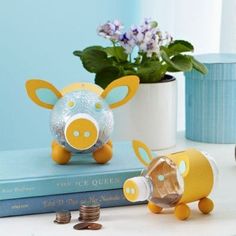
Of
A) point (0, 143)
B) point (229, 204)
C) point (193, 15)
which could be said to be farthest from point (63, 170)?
point (193, 15)

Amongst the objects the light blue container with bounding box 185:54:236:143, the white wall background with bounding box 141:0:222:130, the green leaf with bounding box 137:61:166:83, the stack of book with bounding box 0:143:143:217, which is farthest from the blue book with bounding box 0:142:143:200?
the white wall background with bounding box 141:0:222:130

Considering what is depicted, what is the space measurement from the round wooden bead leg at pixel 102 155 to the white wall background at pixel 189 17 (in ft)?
3.02

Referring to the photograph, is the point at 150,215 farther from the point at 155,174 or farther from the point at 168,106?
the point at 168,106

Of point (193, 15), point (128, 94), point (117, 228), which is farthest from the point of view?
point (193, 15)

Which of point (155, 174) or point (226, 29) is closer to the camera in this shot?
point (155, 174)

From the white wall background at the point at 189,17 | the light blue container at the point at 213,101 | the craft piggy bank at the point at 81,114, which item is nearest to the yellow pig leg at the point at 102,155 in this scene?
the craft piggy bank at the point at 81,114

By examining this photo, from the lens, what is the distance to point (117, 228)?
2.76 ft

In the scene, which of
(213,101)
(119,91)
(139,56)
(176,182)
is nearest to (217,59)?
(213,101)

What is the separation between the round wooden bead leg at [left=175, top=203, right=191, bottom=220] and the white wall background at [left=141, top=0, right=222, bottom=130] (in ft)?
3.28

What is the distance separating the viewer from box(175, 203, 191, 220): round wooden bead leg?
0.86 metres

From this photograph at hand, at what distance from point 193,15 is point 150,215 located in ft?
3.26

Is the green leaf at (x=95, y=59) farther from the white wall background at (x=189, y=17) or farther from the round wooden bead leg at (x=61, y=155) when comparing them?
the white wall background at (x=189, y=17)

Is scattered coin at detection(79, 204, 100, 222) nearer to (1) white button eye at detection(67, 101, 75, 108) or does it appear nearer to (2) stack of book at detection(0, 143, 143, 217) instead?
(2) stack of book at detection(0, 143, 143, 217)

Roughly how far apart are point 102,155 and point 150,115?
31 centimetres
